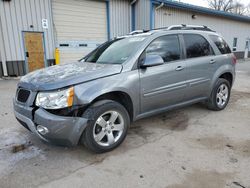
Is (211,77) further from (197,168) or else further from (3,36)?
(3,36)

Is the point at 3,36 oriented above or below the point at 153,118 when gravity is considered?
above

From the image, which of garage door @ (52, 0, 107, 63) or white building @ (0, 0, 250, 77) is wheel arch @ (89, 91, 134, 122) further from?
garage door @ (52, 0, 107, 63)

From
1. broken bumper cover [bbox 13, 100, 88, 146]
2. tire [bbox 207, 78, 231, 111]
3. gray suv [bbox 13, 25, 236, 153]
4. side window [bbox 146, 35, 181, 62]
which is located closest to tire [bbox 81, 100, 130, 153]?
gray suv [bbox 13, 25, 236, 153]

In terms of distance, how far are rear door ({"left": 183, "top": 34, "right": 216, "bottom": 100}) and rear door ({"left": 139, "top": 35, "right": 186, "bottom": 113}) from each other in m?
0.20

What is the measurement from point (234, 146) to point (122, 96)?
1831 mm

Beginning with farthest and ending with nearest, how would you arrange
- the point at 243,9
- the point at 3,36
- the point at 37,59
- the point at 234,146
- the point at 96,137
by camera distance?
1. the point at 243,9
2. the point at 37,59
3. the point at 3,36
4. the point at 234,146
5. the point at 96,137

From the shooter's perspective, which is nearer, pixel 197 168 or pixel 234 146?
pixel 197 168

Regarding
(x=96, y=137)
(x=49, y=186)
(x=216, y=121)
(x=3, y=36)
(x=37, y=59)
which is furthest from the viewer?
(x=37, y=59)

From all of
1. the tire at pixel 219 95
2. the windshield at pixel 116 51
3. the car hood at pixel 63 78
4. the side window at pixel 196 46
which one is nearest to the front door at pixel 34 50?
the windshield at pixel 116 51

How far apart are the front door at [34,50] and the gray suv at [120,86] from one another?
6717 mm

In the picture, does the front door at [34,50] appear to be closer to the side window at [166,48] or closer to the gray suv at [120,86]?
the gray suv at [120,86]

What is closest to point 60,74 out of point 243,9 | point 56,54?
point 56,54

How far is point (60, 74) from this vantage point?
2807 mm

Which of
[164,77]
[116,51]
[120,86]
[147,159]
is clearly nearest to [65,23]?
[116,51]
